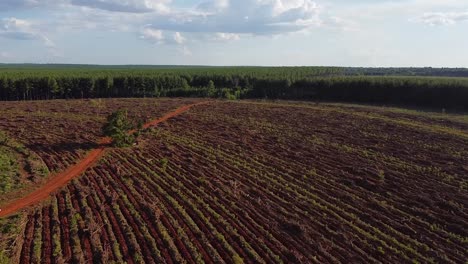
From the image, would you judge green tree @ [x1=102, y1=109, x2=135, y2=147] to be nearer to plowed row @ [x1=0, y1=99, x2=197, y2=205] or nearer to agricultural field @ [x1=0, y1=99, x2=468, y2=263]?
agricultural field @ [x1=0, y1=99, x2=468, y2=263]

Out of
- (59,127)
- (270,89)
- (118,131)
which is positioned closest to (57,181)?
(118,131)

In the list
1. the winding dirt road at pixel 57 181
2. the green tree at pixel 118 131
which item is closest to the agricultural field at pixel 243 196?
the winding dirt road at pixel 57 181

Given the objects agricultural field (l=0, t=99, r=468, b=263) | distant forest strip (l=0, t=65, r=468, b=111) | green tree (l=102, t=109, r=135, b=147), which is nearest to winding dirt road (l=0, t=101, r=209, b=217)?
agricultural field (l=0, t=99, r=468, b=263)

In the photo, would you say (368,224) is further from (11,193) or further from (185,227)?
(11,193)

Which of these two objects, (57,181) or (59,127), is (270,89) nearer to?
(59,127)

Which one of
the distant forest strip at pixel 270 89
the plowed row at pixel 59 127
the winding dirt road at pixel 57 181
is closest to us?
the winding dirt road at pixel 57 181

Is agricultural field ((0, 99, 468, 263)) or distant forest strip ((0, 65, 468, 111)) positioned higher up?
distant forest strip ((0, 65, 468, 111))

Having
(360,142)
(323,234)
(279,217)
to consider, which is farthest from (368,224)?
(360,142)

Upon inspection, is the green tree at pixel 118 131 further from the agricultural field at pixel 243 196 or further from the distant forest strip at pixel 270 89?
the distant forest strip at pixel 270 89

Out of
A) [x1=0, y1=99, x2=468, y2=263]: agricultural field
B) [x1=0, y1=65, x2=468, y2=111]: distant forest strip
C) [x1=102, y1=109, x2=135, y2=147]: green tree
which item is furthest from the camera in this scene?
[x1=0, y1=65, x2=468, y2=111]: distant forest strip

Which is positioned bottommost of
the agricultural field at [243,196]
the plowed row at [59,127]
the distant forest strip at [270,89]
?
the agricultural field at [243,196]
